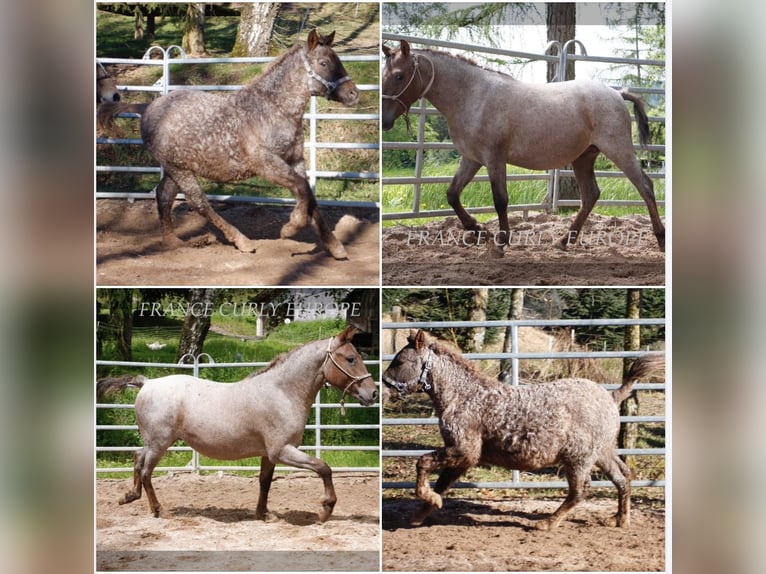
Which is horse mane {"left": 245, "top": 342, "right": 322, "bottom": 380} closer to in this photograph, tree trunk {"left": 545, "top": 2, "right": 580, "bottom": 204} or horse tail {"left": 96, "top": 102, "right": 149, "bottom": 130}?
horse tail {"left": 96, "top": 102, "right": 149, "bottom": 130}

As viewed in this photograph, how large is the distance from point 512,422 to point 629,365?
2.45 feet

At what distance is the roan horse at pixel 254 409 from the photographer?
16.6ft

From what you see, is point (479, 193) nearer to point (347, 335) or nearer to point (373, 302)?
point (373, 302)

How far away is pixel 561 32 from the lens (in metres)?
5.18

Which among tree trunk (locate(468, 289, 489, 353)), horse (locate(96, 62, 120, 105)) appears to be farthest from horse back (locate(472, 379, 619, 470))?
horse (locate(96, 62, 120, 105))

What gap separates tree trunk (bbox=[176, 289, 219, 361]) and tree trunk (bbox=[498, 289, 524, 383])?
1.66 meters

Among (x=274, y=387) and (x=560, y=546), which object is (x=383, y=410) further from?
(x=560, y=546)

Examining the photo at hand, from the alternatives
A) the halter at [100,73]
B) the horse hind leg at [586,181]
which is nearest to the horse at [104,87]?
the halter at [100,73]

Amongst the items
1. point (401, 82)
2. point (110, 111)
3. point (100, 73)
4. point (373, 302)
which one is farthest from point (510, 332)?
point (100, 73)

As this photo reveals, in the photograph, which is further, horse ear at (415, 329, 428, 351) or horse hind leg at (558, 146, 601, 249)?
horse hind leg at (558, 146, 601, 249)

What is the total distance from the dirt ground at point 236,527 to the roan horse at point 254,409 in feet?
0.26

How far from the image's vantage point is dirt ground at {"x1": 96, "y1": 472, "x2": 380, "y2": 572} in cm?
509
